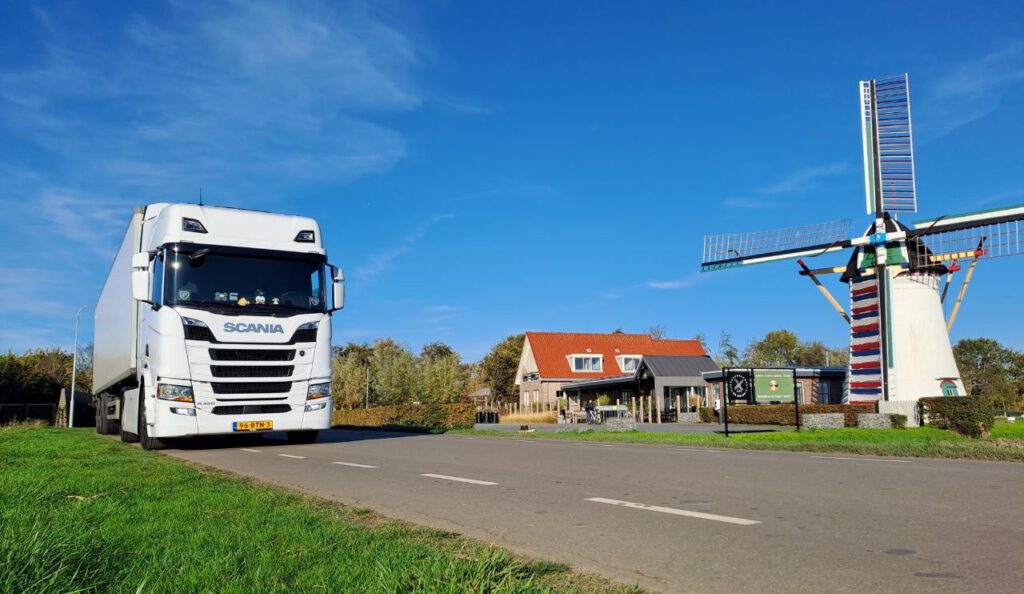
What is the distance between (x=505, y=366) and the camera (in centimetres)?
8206

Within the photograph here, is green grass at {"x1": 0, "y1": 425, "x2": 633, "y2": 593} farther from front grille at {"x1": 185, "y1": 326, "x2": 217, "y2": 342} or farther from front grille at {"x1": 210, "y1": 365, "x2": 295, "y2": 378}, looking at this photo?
front grille at {"x1": 210, "y1": 365, "x2": 295, "y2": 378}

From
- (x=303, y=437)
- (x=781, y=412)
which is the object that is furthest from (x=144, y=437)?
(x=781, y=412)

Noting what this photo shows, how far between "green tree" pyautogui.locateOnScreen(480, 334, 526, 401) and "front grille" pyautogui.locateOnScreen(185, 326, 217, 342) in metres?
66.8

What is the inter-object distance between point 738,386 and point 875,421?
5.67 metres

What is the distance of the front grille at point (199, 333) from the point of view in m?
13.6

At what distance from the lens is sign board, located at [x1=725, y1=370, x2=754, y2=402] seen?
24.7 metres

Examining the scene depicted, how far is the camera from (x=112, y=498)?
7.20 metres

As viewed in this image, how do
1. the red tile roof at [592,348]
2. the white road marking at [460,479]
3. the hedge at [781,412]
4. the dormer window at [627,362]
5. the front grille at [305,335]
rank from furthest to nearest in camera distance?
the dormer window at [627,362], the red tile roof at [592,348], the hedge at [781,412], the front grille at [305,335], the white road marking at [460,479]

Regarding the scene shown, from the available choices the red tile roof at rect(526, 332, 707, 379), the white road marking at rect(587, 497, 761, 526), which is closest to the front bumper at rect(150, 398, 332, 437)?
the white road marking at rect(587, 497, 761, 526)

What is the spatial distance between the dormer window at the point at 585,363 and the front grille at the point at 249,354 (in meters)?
53.9

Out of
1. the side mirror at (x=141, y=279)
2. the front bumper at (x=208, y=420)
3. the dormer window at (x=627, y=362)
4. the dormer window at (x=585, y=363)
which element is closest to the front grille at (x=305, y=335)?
the front bumper at (x=208, y=420)

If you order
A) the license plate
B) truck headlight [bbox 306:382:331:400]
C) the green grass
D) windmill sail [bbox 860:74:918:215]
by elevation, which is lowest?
Result: the green grass

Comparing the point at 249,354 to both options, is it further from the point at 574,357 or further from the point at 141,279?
the point at 574,357

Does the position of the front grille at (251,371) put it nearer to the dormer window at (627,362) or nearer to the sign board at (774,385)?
the sign board at (774,385)
